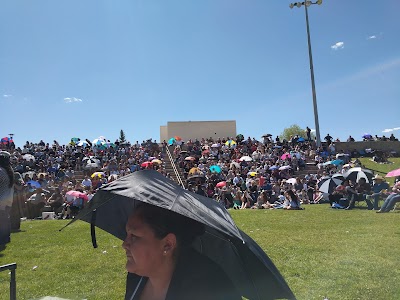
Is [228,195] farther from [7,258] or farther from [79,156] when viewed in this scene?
[79,156]

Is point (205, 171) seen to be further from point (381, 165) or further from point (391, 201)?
point (381, 165)

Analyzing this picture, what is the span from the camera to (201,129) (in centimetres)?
4338

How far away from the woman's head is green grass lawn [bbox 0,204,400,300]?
112 inches

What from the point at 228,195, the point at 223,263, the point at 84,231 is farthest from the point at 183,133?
the point at 223,263

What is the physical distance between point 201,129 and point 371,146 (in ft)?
62.3

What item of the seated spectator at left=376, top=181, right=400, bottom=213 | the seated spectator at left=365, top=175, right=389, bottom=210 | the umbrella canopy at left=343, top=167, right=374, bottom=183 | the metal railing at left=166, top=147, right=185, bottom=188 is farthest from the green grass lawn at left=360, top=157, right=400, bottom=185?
the seated spectator at left=376, top=181, right=400, bottom=213

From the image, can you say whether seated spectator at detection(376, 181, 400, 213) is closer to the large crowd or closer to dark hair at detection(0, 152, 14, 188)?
the large crowd

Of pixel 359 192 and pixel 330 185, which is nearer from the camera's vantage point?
pixel 359 192

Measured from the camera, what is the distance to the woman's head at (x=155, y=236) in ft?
6.59

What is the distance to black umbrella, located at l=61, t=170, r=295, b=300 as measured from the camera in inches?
72.1

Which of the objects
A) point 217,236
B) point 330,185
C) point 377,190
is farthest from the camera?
point 330,185

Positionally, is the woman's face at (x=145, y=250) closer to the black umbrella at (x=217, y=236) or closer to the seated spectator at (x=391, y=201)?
the black umbrella at (x=217, y=236)

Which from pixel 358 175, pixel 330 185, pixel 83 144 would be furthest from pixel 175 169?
pixel 358 175

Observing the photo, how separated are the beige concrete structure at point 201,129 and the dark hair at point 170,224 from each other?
134ft
